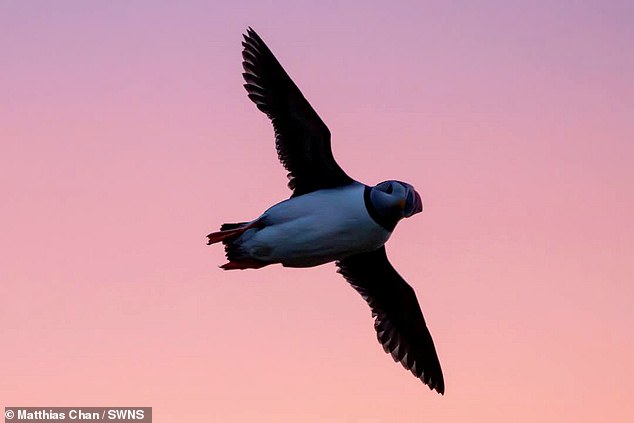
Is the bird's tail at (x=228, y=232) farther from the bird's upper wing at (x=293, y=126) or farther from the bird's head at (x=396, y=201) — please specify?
the bird's head at (x=396, y=201)

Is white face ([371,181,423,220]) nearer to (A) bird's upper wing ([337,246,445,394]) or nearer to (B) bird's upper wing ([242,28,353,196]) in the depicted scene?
(B) bird's upper wing ([242,28,353,196])

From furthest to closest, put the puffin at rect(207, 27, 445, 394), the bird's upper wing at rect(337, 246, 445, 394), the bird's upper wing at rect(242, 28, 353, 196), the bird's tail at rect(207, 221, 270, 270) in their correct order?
the bird's upper wing at rect(337, 246, 445, 394) < the bird's upper wing at rect(242, 28, 353, 196) < the bird's tail at rect(207, 221, 270, 270) < the puffin at rect(207, 27, 445, 394)

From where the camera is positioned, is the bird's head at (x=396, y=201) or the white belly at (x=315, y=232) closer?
the bird's head at (x=396, y=201)

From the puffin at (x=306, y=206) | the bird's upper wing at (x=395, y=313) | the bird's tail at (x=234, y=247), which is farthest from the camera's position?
the bird's upper wing at (x=395, y=313)

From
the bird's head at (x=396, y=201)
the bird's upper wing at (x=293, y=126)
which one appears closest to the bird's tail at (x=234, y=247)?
the bird's upper wing at (x=293, y=126)

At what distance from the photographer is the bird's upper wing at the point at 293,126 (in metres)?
13.0

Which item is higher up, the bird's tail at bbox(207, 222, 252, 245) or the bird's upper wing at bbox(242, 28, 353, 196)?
the bird's upper wing at bbox(242, 28, 353, 196)

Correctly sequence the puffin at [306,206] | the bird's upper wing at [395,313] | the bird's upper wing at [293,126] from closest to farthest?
the puffin at [306,206] < the bird's upper wing at [293,126] < the bird's upper wing at [395,313]

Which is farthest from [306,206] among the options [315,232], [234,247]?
[234,247]

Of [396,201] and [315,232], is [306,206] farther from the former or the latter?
[396,201]

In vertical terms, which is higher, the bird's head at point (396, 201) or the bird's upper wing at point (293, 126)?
the bird's upper wing at point (293, 126)

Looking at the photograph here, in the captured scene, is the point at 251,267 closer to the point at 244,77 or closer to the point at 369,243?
the point at 369,243

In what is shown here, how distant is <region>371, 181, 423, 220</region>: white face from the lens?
12125 mm

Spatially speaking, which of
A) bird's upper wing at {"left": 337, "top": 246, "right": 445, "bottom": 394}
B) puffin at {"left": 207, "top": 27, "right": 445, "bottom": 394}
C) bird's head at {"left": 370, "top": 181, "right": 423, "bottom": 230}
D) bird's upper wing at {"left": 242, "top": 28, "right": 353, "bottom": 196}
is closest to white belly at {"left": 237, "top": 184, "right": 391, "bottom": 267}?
puffin at {"left": 207, "top": 27, "right": 445, "bottom": 394}
